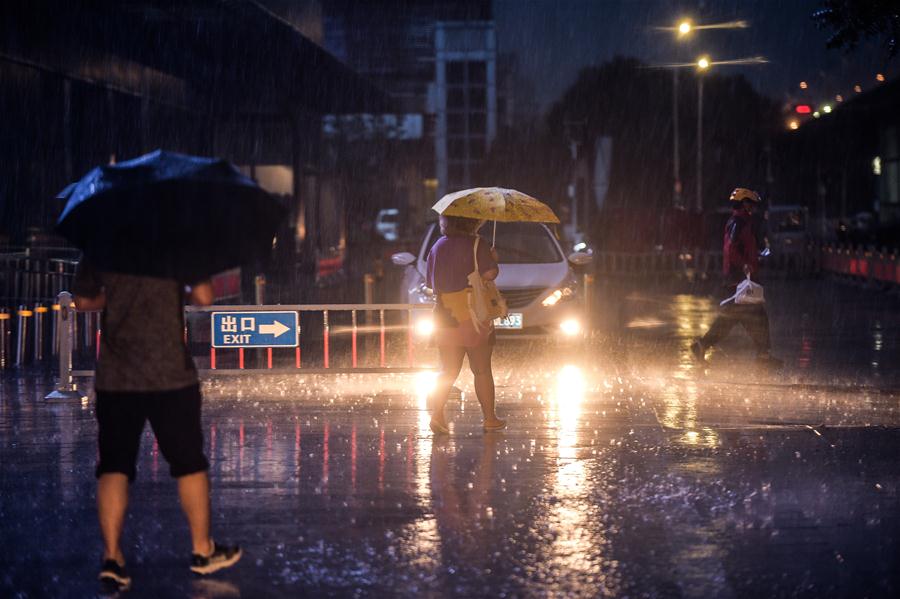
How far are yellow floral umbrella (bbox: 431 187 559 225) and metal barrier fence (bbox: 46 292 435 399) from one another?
7.25 ft

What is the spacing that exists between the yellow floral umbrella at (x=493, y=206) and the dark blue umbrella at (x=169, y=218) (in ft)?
12.6

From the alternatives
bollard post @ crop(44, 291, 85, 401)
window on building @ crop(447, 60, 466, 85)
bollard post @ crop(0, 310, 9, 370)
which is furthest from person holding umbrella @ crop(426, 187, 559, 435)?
window on building @ crop(447, 60, 466, 85)

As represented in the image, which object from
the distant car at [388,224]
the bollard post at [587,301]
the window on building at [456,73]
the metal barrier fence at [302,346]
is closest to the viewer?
the metal barrier fence at [302,346]

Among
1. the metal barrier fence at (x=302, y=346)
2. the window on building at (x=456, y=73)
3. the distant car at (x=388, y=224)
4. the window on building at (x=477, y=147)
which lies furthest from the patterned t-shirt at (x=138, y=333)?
the window on building at (x=456, y=73)

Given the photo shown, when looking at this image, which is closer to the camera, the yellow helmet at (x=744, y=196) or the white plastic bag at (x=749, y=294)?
the white plastic bag at (x=749, y=294)

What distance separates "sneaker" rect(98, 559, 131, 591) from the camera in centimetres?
567

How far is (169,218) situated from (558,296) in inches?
392

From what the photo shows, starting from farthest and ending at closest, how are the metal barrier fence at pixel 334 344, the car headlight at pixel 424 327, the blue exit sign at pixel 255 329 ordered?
1. the car headlight at pixel 424 327
2. the metal barrier fence at pixel 334 344
3. the blue exit sign at pixel 255 329

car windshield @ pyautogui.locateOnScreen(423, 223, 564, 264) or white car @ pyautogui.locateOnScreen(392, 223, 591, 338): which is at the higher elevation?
car windshield @ pyautogui.locateOnScreen(423, 223, 564, 264)

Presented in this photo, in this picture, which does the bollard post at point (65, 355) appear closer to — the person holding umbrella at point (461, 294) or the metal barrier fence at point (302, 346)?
the metal barrier fence at point (302, 346)

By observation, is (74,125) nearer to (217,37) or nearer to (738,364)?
(217,37)

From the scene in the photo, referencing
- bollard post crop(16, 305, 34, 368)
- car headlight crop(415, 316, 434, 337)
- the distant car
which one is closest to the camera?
car headlight crop(415, 316, 434, 337)

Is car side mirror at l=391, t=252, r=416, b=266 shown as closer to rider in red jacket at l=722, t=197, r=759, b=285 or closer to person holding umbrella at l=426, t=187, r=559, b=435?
rider in red jacket at l=722, t=197, r=759, b=285

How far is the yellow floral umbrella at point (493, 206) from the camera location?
962 cm
